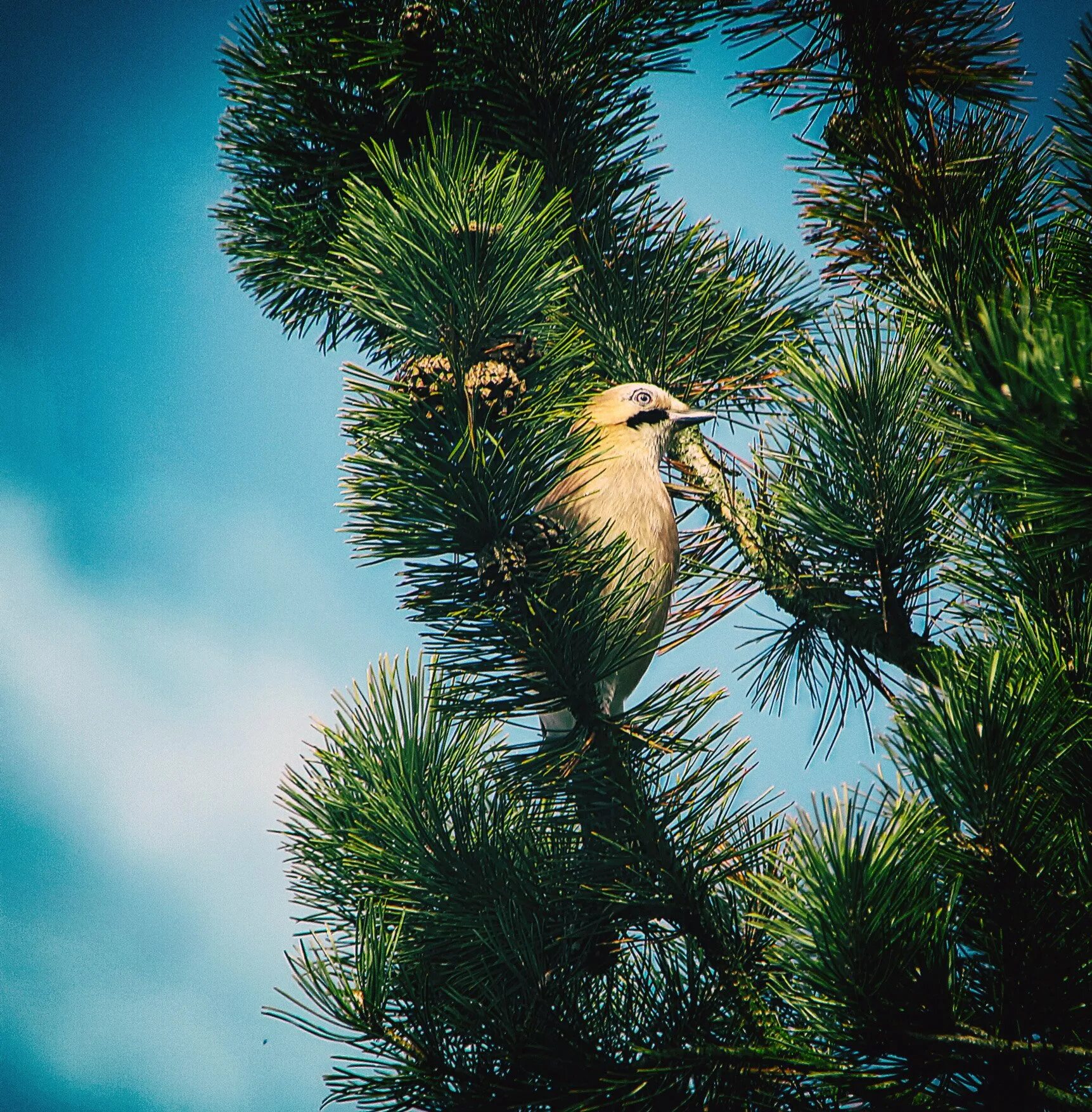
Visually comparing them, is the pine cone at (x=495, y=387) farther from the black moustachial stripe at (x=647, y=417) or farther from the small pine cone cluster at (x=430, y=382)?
the black moustachial stripe at (x=647, y=417)

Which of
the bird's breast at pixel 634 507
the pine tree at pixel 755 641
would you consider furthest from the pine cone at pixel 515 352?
the bird's breast at pixel 634 507

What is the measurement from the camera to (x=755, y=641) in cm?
116

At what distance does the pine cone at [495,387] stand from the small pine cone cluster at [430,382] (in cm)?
2

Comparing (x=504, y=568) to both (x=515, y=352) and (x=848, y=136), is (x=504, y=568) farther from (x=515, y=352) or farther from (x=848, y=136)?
(x=848, y=136)

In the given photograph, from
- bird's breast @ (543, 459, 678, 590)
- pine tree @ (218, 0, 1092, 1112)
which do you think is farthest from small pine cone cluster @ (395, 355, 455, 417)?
bird's breast @ (543, 459, 678, 590)

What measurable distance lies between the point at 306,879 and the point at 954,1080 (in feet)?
2.14

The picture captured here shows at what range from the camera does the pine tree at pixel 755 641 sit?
0.63 metres

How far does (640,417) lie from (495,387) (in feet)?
1.48

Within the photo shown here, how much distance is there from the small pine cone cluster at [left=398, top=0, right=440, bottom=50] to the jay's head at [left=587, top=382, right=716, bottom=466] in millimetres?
474

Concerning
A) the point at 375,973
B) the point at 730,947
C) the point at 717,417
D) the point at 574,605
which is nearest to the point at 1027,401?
the point at 574,605

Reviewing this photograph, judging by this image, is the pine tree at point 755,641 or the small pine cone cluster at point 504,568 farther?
the small pine cone cluster at point 504,568

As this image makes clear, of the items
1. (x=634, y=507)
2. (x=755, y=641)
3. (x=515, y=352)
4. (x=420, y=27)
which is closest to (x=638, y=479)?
(x=634, y=507)

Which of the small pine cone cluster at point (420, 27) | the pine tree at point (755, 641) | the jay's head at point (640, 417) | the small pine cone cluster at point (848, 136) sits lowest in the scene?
the pine tree at point (755, 641)

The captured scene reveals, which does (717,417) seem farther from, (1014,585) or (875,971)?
(875,971)
